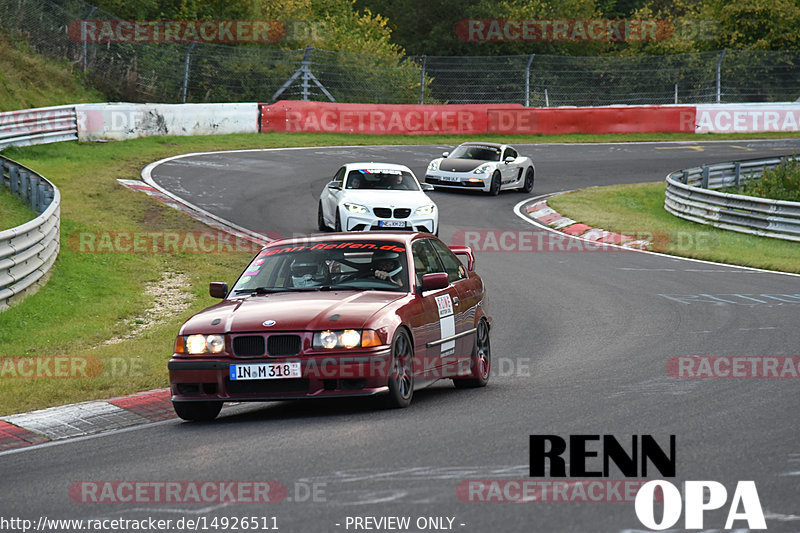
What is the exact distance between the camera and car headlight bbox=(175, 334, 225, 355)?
8.34 metres

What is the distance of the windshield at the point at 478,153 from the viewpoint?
96.0ft

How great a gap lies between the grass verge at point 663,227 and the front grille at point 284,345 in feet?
44.6

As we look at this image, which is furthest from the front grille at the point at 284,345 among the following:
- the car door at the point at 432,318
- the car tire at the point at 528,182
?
the car tire at the point at 528,182

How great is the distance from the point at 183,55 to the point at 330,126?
5828mm

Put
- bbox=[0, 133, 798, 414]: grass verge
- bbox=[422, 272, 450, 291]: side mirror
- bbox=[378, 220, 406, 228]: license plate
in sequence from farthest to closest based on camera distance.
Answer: bbox=[378, 220, 406, 228]: license plate < bbox=[0, 133, 798, 414]: grass verge < bbox=[422, 272, 450, 291]: side mirror

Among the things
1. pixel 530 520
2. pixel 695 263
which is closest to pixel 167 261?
pixel 695 263

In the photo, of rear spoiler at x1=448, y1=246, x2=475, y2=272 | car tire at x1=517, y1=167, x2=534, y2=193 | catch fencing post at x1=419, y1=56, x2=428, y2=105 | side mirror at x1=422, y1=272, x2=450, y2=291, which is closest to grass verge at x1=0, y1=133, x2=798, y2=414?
side mirror at x1=422, y1=272, x2=450, y2=291

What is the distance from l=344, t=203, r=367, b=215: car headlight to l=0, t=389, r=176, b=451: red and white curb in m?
10.4

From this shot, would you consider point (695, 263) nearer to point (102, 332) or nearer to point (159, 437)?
point (102, 332)

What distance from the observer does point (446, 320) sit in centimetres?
955

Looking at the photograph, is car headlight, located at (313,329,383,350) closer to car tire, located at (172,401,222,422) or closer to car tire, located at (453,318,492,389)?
car tire, located at (172,401,222,422)

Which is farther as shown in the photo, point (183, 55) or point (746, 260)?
point (183, 55)

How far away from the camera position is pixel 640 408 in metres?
8.37

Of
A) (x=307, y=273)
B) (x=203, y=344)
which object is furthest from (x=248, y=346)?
(x=307, y=273)
